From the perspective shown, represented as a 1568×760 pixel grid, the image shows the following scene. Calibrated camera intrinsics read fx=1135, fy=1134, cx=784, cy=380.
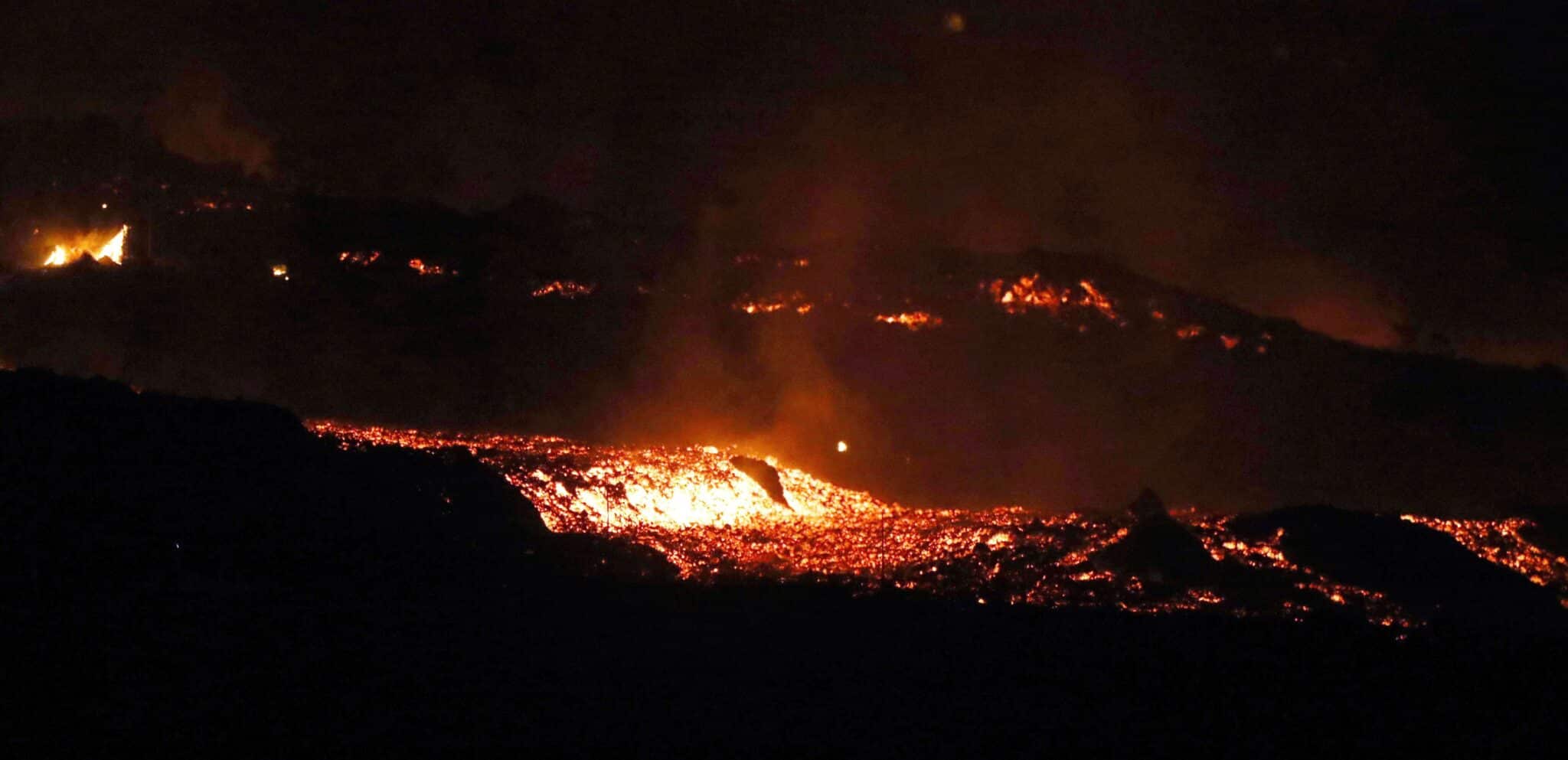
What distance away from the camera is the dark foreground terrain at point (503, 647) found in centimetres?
497

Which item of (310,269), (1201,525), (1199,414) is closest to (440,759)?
(1201,525)

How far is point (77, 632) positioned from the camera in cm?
500

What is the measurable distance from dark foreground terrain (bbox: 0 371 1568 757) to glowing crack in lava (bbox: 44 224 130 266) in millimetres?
9652

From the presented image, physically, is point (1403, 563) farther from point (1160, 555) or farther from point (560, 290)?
point (560, 290)

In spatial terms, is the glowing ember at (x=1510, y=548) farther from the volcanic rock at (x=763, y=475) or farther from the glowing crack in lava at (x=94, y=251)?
the glowing crack in lava at (x=94, y=251)

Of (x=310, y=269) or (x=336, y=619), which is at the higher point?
(x=310, y=269)

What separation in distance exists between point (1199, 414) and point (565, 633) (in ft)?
57.6

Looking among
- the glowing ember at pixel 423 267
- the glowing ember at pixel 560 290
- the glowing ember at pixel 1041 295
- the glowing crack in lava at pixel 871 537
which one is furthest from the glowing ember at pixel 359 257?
the glowing ember at pixel 1041 295

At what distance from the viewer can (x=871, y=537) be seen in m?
10.1

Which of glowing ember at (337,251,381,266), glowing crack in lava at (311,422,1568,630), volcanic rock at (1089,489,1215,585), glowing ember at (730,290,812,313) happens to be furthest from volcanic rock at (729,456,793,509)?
glowing ember at (337,251,381,266)

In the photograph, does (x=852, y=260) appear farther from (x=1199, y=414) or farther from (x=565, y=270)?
(x=1199, y=414)

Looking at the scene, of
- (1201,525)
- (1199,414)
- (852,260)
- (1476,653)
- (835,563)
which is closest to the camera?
(1476,653)

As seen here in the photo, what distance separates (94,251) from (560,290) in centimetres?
644

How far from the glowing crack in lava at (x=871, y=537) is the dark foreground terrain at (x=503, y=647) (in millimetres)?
582
